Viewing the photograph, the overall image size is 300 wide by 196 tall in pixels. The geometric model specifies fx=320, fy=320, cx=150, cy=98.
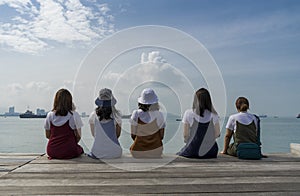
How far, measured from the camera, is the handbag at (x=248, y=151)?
5797 mm

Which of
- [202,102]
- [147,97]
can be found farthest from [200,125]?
[147,97]

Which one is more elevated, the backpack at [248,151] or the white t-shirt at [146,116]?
the white t-shirt at [146,116]

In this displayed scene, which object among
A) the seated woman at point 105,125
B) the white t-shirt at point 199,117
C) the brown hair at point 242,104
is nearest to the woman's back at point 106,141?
the seated woman at point 105,125

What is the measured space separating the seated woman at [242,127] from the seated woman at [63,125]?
2899 millimetres

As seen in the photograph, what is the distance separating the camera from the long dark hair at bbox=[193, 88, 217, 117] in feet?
19.5

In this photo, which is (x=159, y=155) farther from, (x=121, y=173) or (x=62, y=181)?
(x=62, y=181)

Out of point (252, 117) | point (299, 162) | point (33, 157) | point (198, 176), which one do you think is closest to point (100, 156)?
point (33, 157)

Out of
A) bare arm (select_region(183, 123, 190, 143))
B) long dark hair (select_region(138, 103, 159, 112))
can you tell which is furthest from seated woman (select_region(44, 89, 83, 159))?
bare arm (select_region(183, 123, 190, 143))

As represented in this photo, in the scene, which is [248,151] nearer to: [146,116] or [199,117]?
[199,117]

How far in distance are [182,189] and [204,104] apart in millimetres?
2575

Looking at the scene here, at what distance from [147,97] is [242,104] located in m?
1.91

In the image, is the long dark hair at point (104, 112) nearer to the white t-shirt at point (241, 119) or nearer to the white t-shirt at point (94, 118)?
the white t-shirt at point (94, 118)

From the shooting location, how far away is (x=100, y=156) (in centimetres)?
565

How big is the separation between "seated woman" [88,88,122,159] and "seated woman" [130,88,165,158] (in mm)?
317
